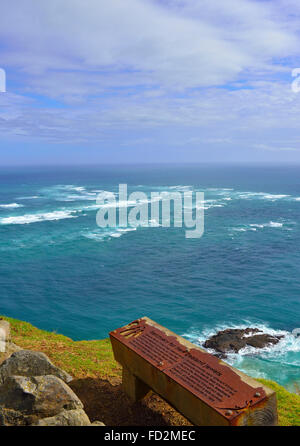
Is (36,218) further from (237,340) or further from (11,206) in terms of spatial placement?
(237,340)

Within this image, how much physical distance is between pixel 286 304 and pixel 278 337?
21.3 feet

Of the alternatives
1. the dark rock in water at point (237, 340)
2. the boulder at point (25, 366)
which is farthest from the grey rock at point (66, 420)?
the dark rock in water at point (237, 340)

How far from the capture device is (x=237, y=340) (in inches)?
1182

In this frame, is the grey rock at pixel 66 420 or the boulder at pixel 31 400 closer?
the grey rock at pixel 66 420

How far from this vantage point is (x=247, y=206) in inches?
3374

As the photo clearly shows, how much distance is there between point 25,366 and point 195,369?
5014 millimetres

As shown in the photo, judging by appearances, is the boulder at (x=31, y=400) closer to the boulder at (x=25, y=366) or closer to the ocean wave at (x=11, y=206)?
the boulder at (x=25, y=366)

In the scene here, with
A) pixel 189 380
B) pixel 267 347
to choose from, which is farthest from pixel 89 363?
pixel 267 347

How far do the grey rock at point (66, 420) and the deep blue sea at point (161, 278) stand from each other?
70.0ft

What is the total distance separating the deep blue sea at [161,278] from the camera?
1267 inches

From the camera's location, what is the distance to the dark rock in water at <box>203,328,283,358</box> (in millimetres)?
29203

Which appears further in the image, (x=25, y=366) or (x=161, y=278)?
(x=161, y=278)

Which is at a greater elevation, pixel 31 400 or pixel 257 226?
pixel 31 400
